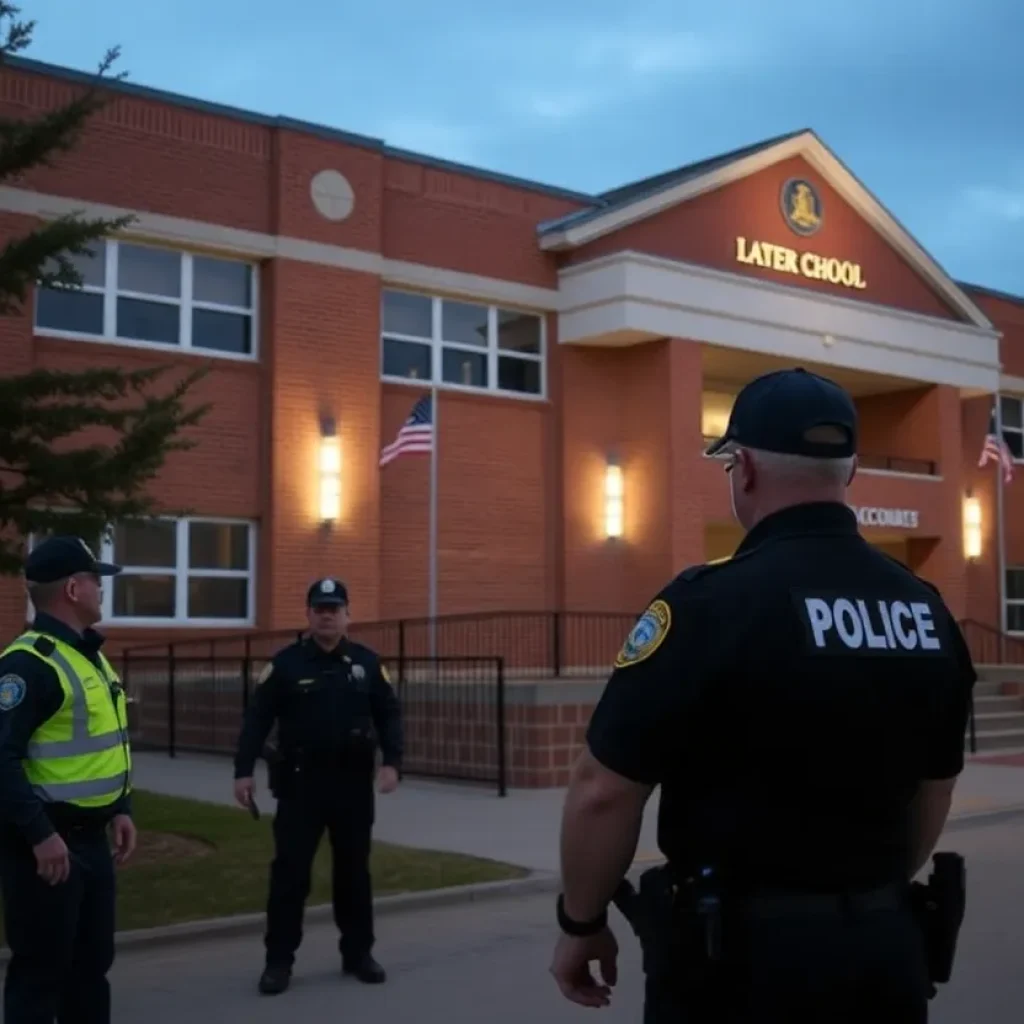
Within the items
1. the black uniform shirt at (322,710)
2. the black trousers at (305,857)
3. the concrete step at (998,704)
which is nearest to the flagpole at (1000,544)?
the concrete step at (998,704)

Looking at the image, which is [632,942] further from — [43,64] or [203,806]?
[43,64]

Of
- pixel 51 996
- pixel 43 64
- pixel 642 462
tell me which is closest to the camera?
pixel 51 996

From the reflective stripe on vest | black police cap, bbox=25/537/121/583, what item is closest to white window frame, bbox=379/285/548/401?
black police cap, bbox=25/537/121/583

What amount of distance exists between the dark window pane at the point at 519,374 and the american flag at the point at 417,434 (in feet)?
11.2

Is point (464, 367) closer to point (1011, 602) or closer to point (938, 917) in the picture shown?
point (1011, 602)

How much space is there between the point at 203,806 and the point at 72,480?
4.40m

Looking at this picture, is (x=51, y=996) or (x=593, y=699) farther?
(x=593, y=699)

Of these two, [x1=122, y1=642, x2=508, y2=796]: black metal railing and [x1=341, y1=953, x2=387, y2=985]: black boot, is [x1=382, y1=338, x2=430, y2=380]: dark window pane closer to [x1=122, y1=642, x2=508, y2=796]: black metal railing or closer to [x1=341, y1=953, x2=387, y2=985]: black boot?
[x1=122, y1=642, x2=508, y2=796]: black metal railing

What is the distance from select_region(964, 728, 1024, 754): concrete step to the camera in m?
21.4

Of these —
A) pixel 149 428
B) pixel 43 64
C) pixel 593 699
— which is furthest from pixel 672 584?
pixel 43 64

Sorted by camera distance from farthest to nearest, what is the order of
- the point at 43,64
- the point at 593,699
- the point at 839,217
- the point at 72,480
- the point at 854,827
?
the point at 839,217
the point at 43,64
the point at 593,699
the point at 72,480
the point at 854,827

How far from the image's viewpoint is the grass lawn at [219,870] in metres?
9.58

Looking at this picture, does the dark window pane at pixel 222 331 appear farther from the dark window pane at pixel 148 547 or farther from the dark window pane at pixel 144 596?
the dark window pane at pixel 144 596

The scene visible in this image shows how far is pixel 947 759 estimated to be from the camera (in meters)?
2.98
